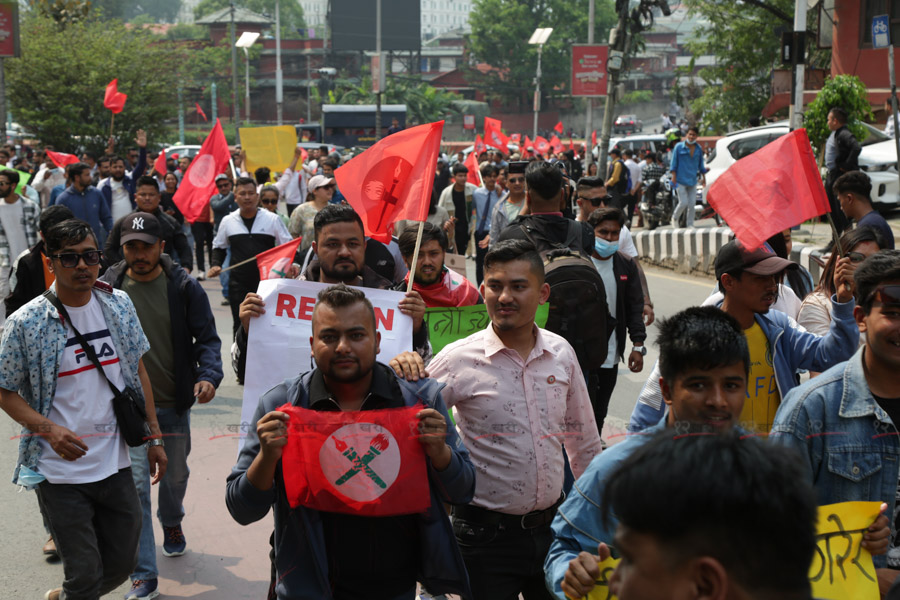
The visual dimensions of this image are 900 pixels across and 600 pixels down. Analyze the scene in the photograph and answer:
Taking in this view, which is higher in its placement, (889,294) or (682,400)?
(889,294)

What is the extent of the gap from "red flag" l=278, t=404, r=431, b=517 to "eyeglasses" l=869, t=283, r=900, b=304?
140 centimetres

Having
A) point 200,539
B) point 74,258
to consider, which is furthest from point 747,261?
point 200,539

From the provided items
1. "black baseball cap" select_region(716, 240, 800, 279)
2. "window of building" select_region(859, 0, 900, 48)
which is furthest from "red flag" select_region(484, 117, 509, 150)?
"black baseball cap" select_region(716, 240, 800, 279)

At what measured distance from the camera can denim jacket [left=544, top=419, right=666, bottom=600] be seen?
99.3 inches

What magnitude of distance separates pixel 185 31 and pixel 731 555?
4748 inches

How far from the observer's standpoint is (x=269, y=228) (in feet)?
31.3

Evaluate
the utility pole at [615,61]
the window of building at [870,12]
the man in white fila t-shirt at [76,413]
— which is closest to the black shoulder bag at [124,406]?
the man in white fila t-shirt at [76,413]

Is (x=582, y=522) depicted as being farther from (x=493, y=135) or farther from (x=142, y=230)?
(x=493, y=135)

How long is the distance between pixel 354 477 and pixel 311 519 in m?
0.19

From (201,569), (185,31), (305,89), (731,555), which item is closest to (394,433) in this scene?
(731,555)

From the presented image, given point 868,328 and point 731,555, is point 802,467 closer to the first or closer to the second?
point 731,555

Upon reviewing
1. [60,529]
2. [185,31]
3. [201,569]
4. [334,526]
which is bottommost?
[201,569]

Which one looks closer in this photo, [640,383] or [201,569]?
[201,569]

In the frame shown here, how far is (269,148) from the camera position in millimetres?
15266
